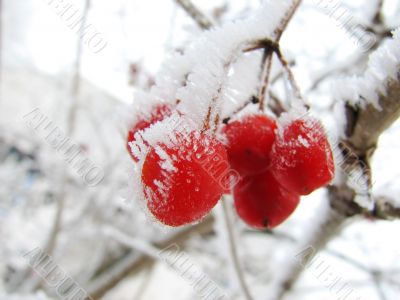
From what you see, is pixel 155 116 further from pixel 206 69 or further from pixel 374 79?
pixel 374 79

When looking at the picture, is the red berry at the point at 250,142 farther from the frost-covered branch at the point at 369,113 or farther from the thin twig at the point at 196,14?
the thin twig at the point at 196,14

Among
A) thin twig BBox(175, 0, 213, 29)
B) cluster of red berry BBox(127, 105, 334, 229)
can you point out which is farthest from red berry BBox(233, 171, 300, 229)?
thin twig BBox(175, 0, 213, 29)

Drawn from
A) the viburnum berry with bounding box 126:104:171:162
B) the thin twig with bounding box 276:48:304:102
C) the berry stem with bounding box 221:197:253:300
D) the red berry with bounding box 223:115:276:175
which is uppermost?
the viburnum berry with bounding box 126:104:171:162

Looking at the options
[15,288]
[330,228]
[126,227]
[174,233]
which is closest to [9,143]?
[126,227]

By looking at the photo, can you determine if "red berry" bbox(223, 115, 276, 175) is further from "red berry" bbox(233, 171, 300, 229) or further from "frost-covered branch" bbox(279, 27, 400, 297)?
"frost-covered branch" bbox(279, 27, 400, 297)

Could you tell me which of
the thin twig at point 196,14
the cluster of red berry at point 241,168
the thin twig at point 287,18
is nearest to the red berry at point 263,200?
the cluster of red berry at point 241,168

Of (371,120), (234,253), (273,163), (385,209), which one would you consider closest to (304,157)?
(273,163)

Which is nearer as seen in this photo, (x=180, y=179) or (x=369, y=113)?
(x=180, y=179)
